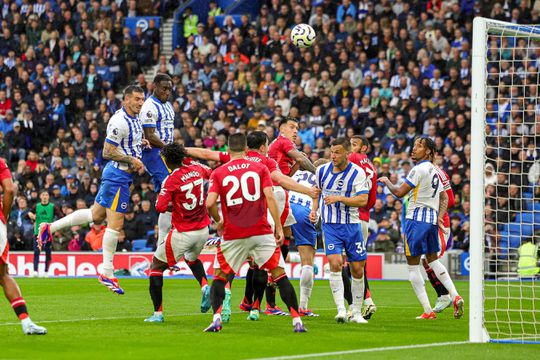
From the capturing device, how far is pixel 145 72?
33812mm

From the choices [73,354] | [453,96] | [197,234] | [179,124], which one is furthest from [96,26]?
[73,354]

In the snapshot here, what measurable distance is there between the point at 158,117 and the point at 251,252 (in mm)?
3913

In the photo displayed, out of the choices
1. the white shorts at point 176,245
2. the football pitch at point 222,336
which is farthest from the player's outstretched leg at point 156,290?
the football pitch at point 222,336

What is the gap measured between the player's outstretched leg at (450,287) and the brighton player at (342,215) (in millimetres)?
1686

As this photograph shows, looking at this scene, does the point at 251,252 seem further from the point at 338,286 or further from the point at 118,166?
the point at 118,166

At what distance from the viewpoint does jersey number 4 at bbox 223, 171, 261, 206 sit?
36.9ft

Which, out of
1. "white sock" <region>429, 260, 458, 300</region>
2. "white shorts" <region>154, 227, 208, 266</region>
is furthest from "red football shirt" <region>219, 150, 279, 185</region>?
"white sock" <region>429, 260, 458, 300</region>

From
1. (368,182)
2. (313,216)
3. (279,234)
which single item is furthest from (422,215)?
(279,234)

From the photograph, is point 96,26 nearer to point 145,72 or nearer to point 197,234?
point 145,72

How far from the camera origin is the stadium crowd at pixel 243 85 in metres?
26.9

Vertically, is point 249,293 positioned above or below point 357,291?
below

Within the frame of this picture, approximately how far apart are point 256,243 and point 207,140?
1754cm

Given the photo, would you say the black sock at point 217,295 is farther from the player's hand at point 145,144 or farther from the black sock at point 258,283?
the player's hand at point 145,144

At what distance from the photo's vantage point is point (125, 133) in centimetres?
1441
